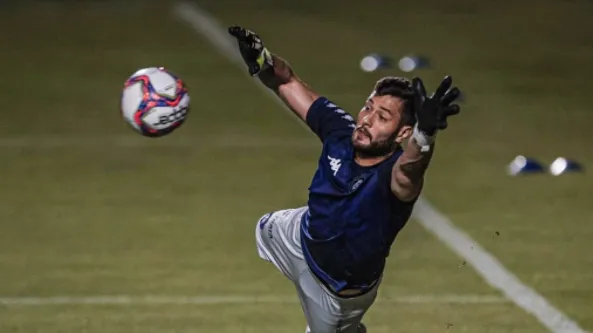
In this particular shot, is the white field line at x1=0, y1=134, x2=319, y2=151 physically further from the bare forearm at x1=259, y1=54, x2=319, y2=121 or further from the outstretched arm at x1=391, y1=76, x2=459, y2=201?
the outstretched arm at x1=391, y1=76, x2=459, y2=201

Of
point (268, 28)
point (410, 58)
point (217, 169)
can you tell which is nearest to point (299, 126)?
point (217, 169)

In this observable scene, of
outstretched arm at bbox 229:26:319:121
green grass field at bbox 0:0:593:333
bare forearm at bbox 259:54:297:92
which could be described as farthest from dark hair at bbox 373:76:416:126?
green grass field at bbox 0:0:593:333

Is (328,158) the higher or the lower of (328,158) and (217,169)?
the higher

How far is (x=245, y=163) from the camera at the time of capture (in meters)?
9.84

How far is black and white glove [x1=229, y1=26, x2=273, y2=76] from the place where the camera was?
5.79m

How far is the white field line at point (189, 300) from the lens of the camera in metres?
7.12

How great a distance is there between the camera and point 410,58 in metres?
12.7

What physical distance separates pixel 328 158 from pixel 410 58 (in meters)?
7.44

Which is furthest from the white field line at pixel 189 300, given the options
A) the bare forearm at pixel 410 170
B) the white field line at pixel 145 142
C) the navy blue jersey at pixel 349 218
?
the white field line at pixel 145 142

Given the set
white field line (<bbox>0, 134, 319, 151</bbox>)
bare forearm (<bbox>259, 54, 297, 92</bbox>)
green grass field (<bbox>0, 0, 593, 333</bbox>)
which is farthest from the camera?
white field line (<bbox>0, 134, 319, 151</bbox>)

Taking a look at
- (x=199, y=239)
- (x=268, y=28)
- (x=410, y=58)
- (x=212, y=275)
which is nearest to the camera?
(x=212, y=275)

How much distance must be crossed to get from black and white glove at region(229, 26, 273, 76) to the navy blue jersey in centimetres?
63

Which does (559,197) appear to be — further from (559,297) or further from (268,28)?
(268,28)

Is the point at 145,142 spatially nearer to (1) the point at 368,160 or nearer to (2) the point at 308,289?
(2) the point at 308,289
